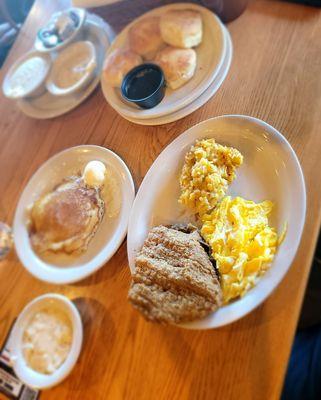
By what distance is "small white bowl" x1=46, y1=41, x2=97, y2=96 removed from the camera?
1771 millimetres

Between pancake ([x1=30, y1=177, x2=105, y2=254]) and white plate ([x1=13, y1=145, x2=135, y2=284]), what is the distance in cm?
3

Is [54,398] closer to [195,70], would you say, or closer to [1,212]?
[1,212]

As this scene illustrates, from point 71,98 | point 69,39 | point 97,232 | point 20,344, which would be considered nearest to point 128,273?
point 97,232

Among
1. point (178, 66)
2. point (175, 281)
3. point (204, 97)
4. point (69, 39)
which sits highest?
point (69, 39)

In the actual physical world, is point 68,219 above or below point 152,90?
below

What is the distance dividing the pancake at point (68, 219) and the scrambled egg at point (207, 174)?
15.9 inches

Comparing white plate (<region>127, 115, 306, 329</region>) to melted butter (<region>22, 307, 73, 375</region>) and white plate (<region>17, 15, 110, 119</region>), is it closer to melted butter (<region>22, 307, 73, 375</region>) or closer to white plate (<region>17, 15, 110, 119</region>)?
melted butter (<region>22, 307, 73, 375</region>)

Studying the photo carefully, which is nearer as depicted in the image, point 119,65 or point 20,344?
point 20,344

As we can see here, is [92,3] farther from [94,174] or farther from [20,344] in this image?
[20,344]

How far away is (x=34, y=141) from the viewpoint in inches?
72.7

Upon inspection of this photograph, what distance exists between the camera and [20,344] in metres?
1.31

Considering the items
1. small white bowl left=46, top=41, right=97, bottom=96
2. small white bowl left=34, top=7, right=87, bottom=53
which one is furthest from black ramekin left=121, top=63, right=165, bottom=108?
small white bowl left=34, top=7, right=87, bottom=53

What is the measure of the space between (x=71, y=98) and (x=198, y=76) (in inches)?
27.6

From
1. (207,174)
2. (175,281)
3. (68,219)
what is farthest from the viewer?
(68,219)
